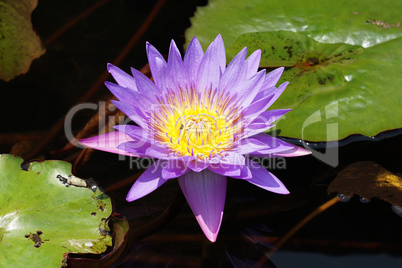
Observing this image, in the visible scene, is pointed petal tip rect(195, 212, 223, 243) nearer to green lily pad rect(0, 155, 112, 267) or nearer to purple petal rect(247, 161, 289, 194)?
purple petal rect(247, 161, 289, 194)

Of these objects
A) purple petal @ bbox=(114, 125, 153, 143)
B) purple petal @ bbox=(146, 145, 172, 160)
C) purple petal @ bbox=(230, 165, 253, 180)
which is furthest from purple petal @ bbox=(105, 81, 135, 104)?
purple petal @ bbox=(230, 165, 253, 180)

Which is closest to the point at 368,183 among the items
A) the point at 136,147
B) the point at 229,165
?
the point at 229,165

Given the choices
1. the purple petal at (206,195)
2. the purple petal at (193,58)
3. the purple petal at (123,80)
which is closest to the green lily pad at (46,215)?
the purple petal at (206,195)

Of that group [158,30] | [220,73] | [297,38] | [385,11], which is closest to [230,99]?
[220,73]

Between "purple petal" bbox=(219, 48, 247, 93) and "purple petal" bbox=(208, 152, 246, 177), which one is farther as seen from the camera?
"purple petal" bbox=(219, 48, 247, 93)

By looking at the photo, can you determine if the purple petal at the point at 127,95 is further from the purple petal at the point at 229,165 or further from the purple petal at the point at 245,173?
the purple petal at the point at 245,173

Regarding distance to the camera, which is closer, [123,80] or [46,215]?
[46,215]

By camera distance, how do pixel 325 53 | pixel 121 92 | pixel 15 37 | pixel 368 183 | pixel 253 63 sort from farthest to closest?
pixel 15 37 < pixel 325 53 < pixel 368 183 < pixel 253 63 < pixel 121 92

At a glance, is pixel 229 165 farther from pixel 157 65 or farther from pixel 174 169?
pixel 157 65
